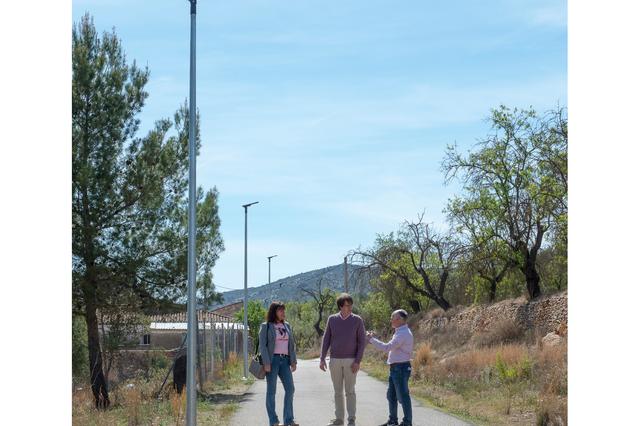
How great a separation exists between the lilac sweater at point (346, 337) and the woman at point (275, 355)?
23.8 inches

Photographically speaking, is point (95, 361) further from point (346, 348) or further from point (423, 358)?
point (423, 358)

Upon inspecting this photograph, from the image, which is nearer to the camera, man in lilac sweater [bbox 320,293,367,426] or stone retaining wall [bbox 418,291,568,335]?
man in lilac sweater [bbox 320,293,367,426]

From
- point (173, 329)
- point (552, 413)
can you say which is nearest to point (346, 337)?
point (552, 413)

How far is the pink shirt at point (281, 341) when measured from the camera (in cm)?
1288

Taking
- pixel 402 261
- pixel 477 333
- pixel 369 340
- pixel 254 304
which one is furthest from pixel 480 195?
pixel 254 304

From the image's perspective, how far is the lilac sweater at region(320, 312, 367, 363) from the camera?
1275 centimetres

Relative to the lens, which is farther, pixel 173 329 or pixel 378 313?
pixel 378 313

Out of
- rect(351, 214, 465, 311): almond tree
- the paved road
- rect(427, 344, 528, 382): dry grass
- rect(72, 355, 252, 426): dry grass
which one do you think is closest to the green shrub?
Result: rect(351, 214, 465, 311): almond tree

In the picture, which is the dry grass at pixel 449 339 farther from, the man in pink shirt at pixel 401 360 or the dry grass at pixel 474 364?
the man in pink shirt at pixel 401 360

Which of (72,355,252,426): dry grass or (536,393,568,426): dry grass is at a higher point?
(536,393,568,426): dry grass

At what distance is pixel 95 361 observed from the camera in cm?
2256

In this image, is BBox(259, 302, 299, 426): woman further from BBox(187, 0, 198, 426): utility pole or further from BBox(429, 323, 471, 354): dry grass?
BBox(429, 323, 471, 354): dry grass

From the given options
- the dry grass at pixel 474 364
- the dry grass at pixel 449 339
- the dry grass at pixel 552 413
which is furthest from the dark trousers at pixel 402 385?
the dry grass at pixel 449 339

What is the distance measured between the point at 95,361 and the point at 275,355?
11011 mm
